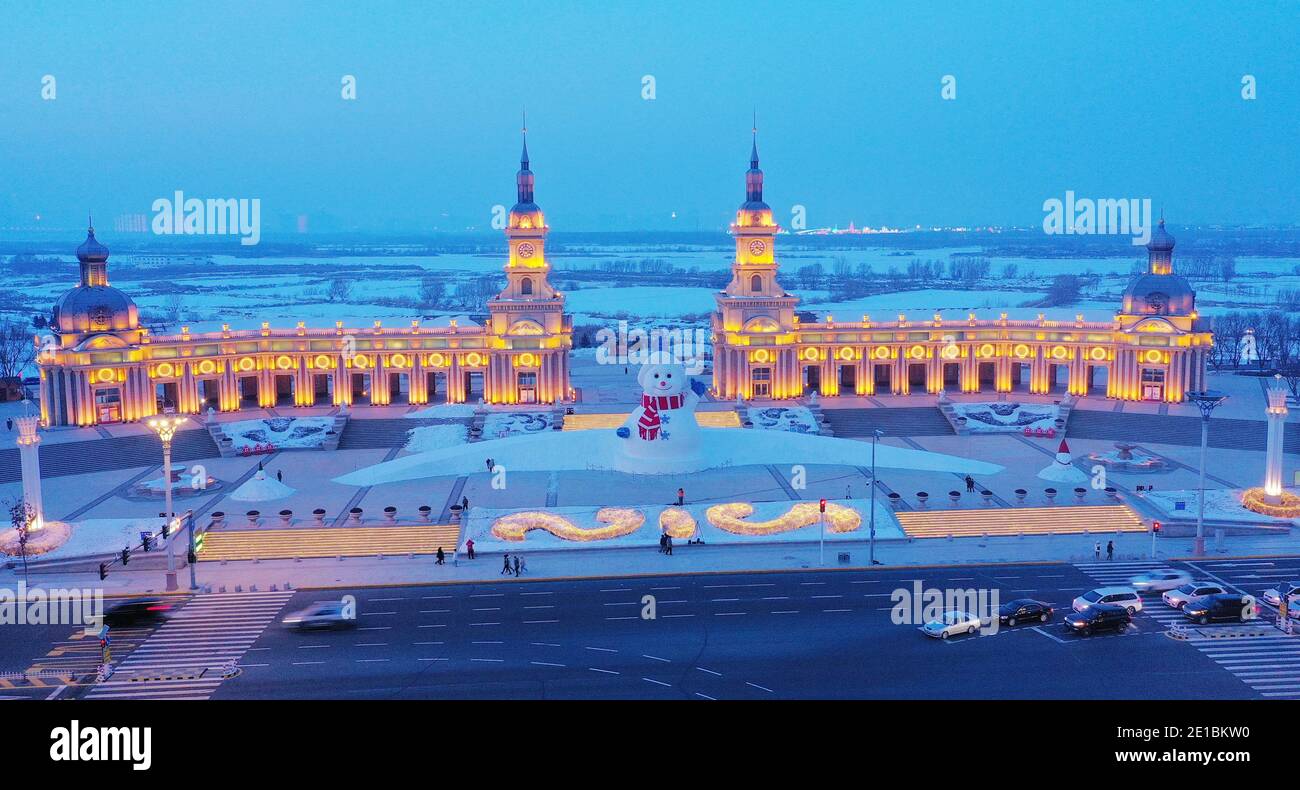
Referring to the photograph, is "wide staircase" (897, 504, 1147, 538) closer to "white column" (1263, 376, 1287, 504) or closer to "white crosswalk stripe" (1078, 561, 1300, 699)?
"white column" (1263, 376, 1287, 504)

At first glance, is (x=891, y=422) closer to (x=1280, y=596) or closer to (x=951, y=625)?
(x=1280, y=596)

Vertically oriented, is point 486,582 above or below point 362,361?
below

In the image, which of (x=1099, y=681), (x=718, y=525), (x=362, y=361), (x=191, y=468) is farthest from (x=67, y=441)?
(x=1099, y=681)

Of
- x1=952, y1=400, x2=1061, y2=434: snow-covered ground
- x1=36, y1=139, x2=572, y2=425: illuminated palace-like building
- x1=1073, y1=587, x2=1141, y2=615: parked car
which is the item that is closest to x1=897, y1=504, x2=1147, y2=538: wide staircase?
x1=1073, y1=587, x2=1141, y2=615: parked car

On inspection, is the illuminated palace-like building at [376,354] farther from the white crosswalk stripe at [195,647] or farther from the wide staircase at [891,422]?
the white crosswalk stripe at [195,647]
